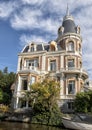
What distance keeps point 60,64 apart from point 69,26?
8841 millimetres

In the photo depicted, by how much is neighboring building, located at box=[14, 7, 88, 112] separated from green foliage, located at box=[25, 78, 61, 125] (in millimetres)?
4367

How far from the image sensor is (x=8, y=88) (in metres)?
41.8

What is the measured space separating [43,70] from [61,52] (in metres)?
4.63

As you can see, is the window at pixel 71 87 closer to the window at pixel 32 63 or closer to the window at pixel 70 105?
the window at pixel 70 105

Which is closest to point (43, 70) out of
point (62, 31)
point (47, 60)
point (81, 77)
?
point (47, 60)

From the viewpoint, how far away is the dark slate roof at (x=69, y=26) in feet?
116

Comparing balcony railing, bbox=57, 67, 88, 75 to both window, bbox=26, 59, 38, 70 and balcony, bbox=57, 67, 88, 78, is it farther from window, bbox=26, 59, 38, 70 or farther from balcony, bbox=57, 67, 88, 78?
window, bbox=26, 59, 38, 70

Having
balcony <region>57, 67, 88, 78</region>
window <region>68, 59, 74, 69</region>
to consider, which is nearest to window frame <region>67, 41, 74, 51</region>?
window <region>68, 59, 74, 69</region>

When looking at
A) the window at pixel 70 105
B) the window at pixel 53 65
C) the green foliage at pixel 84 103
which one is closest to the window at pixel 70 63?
the window at pixel 53 65

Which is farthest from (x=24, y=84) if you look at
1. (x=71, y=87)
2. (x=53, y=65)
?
(x=71, y=87)

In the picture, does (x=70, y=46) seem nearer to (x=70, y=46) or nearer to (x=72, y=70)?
(x=70, y=46)

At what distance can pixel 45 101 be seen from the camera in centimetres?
2445

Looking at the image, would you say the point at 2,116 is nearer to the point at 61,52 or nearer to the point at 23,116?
the point at 23,116

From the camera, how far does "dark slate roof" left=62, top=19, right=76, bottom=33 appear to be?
3550 centimetres
